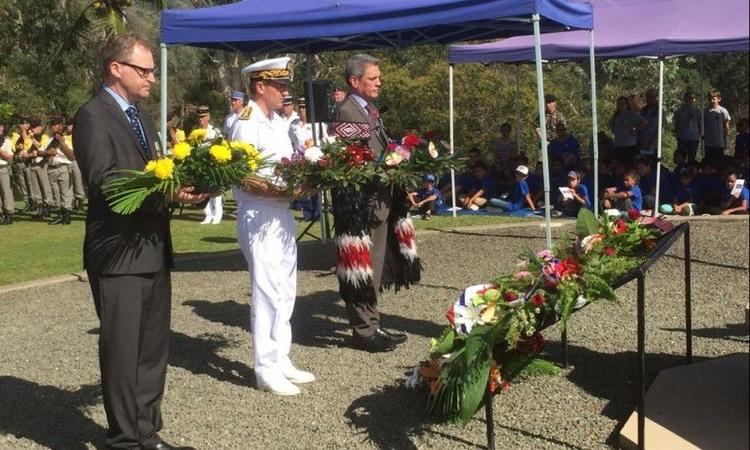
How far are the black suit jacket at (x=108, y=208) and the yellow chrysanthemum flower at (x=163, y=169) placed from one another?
12 cm

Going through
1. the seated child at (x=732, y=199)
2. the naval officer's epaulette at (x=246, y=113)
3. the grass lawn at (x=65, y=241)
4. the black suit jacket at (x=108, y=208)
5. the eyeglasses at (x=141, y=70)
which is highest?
the eyeglasses at (x=141, y=70)

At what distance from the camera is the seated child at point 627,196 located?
13602 mm

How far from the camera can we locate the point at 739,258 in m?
9.19

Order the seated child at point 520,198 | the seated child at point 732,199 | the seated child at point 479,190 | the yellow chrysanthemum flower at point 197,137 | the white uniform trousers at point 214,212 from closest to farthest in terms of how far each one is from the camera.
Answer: the yellow chrysanthemum flower at point 197,137
the seated child at point 732,199
the seated child at point 520,198
the white uniform trousers at point 214,212
the seated child at point 479,190

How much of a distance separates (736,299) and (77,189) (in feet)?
41.9

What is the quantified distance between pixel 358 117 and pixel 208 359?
1967 millimetres

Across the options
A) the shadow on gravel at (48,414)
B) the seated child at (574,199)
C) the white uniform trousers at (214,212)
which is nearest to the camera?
the shadow on gravel at (48,414)

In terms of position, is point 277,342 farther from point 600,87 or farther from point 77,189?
point 600,87

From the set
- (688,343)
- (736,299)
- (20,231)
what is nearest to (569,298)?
(688,343)

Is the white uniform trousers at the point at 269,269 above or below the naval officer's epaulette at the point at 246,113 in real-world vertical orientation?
below

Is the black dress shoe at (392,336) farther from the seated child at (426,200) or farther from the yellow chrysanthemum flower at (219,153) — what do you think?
the seated child at (426,200)

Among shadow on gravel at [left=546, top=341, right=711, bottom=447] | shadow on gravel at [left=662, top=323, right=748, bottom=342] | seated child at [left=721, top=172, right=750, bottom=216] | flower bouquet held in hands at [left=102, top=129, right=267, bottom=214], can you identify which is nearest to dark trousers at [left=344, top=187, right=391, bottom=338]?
shadow on gravel at [left=546, top=341, right=711, bottom=447]

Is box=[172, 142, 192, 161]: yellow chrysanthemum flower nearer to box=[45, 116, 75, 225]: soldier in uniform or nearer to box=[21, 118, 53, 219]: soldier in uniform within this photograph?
box=[45, 116, 75, 225]: soldier in uniform

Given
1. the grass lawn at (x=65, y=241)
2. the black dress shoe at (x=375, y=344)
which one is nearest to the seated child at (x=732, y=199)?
the grass lawn at (x=65, y=241)
